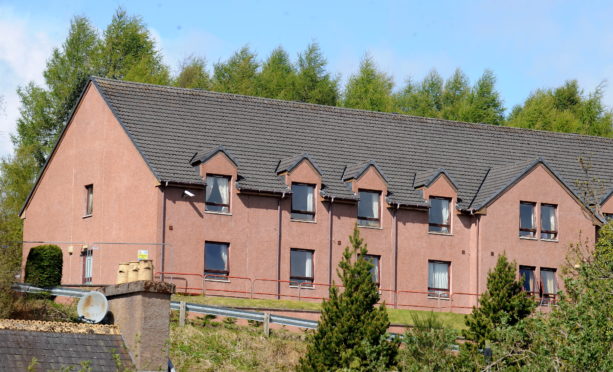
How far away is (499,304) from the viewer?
40719 millimetres

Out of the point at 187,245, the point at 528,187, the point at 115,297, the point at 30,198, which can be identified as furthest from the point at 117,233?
the point at 115,297

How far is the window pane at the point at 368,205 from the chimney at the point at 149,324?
27.3 meters

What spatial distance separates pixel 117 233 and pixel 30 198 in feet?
29.7

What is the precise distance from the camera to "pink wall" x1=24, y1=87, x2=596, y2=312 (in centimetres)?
4797

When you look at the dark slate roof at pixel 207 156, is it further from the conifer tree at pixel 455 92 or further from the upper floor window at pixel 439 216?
the conifer tree at pixel 455 92

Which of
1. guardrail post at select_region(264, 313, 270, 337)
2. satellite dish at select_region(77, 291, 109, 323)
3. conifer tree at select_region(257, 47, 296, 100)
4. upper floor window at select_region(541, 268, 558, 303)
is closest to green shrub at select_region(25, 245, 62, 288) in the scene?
guardrail post at select_region(264, 313, 270, 337)

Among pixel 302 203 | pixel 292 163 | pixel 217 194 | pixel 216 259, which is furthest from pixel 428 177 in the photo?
pixel 216 259

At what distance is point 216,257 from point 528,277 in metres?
13.0

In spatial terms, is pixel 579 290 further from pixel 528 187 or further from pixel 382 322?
pixel 528 187

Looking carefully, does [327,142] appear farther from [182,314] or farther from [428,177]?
[182,314]

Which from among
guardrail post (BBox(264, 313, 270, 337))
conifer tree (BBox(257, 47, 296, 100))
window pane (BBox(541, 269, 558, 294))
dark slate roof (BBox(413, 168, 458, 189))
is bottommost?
guardrail post (BBox(264, 313, 270, 337))

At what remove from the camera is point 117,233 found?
49469 millimetres

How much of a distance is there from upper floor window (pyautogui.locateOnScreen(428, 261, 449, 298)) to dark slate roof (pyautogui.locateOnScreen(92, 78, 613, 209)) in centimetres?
256

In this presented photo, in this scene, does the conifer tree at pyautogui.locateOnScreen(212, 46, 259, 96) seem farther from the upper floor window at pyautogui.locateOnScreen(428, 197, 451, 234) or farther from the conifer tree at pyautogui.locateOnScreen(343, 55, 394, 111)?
the upper floor window at pyautogui.locateOnScreen(428, 197, 451, 234)
